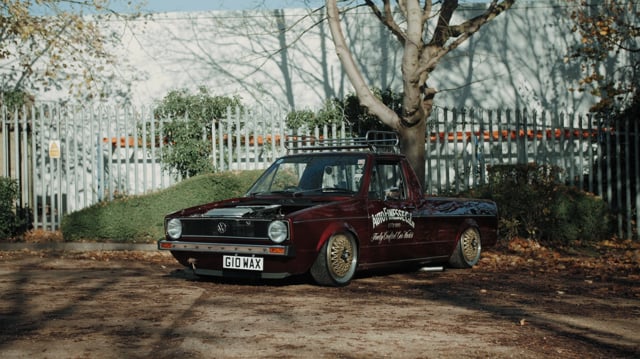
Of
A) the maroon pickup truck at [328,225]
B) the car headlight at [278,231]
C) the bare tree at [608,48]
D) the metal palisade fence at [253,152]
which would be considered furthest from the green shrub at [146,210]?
the bare tree at [608,48]

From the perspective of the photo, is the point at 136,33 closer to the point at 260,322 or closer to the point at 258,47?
the point at 258,47

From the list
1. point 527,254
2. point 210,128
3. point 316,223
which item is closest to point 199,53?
point 210,128

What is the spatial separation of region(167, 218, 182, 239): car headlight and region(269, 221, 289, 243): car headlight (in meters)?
1.34

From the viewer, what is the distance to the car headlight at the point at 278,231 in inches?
355

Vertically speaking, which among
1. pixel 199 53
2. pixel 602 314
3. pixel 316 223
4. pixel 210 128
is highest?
pixel 199 53

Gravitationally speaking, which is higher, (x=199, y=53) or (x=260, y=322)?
(x=199, y=53)

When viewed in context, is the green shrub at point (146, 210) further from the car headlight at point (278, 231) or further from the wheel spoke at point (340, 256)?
the car headlight at point (278, 231)

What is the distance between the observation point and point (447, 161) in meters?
16.5

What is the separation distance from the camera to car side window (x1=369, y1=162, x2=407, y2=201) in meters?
10.5

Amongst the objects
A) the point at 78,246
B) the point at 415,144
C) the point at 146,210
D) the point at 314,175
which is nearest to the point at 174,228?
the point at 314,175

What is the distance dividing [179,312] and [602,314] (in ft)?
12.3

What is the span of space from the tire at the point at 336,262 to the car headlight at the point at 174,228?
1.62 m

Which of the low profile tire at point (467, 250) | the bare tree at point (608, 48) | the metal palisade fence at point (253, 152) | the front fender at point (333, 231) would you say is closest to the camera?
the front fender at point (333, 231)

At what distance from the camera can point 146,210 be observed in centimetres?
1498
